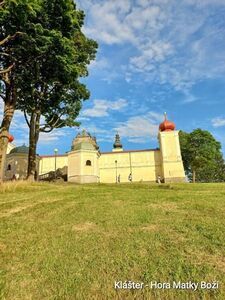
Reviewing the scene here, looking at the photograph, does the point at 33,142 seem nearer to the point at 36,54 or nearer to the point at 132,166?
the point at 36,54

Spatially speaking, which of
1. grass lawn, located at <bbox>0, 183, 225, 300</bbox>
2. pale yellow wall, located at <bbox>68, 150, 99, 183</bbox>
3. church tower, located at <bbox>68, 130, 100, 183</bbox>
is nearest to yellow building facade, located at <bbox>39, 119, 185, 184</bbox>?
church tower, located at <bbox>68, 130, 100, 183</bbox>

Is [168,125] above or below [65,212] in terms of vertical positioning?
above

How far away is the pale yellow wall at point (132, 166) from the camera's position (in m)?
52.7

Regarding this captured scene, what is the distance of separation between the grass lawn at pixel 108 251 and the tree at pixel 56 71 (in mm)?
10143

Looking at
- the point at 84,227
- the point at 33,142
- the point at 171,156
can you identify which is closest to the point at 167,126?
the point at 171,156

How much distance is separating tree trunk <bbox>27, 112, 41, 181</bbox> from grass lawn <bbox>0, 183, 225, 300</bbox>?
12.8 m

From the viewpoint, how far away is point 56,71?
57.1 feet

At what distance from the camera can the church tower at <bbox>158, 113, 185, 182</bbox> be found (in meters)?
48.2

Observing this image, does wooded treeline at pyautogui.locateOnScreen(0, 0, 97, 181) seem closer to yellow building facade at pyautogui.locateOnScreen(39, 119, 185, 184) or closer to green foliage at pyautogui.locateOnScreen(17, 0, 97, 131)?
green foliage at pyautogui.locateOnScreen(17, 0, 97, 131)

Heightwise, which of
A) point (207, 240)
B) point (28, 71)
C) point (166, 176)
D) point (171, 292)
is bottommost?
point (171, 292)

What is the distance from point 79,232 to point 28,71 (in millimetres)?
13743

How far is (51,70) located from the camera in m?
17.8

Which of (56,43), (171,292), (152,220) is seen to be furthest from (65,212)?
(56,43)

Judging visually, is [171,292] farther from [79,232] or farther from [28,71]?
[28,71]
